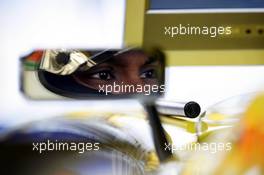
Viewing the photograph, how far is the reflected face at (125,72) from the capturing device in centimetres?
99

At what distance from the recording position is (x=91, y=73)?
993 millimetres

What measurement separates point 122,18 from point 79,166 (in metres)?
0.31

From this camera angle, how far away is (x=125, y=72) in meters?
0.99

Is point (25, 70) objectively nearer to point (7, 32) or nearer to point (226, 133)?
point (7, 32)

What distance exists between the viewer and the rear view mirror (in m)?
0.98

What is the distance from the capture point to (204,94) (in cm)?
99

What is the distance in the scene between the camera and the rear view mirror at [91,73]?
3.23 feet

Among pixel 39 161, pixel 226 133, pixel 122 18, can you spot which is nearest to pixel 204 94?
pixel 226 133

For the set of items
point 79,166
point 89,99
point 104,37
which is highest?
point 104,37

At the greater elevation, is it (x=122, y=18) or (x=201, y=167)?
(x=122, y=18)

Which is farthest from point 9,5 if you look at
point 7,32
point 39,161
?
point 39,161

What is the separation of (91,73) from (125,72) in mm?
69

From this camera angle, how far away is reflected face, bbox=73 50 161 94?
3.25 feet

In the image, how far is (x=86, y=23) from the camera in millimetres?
1003
